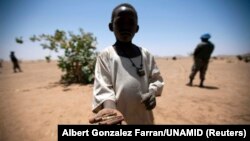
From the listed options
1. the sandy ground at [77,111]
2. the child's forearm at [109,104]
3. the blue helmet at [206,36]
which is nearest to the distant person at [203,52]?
the blue helmet at [206,36]

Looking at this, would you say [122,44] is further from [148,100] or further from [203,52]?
[203,52]

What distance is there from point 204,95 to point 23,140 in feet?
16.9

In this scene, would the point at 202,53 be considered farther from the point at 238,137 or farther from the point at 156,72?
the point at 156,72

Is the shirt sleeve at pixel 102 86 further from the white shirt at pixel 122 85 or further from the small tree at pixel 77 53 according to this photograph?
the small tree at pixel 77 53

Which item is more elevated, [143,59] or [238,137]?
[143,59]

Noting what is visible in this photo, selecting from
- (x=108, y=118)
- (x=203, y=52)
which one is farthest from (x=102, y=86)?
(x=203, y=52)

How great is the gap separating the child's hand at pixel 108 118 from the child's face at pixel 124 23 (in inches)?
25.4

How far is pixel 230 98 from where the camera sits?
5.99 metres

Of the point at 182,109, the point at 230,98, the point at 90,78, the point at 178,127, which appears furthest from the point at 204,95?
the point at 178,127

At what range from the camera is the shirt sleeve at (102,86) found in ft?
4.83

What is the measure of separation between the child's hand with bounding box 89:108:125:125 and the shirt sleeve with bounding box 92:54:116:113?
7.0 inches

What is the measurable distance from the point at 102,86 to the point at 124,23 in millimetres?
534

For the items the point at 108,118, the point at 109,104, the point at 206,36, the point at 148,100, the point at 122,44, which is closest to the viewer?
the point at 108,118

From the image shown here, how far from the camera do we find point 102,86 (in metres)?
1.50
